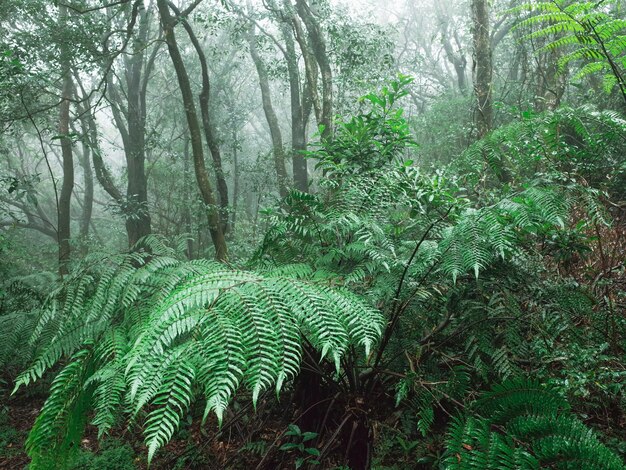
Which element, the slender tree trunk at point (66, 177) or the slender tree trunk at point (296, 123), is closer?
the slender tree trunk at point (66, 177)

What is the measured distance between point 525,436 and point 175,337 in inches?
41.1

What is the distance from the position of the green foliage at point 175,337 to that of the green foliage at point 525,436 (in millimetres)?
386

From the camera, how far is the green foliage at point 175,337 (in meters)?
1.02

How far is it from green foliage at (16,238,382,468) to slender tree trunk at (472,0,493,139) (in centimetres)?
612

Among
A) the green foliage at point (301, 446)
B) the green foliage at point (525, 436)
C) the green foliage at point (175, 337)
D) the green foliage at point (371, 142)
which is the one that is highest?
the green foliage at point (371, 142)

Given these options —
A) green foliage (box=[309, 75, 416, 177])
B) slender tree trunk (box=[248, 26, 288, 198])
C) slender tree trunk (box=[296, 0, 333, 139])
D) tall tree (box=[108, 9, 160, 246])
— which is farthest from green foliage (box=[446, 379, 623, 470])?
slender tree trunk (box=[248, 26, 288, 198])

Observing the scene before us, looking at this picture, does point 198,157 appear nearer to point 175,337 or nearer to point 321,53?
point 321,53

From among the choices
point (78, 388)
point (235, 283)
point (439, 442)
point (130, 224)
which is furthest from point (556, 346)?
point (130, 224)

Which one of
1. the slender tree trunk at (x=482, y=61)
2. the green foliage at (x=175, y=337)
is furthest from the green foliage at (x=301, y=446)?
the slender tree trunk at (x=482, y=61)

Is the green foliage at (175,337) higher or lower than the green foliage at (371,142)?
lower

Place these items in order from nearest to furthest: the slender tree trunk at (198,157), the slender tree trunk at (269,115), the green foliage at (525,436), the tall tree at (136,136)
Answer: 1. the green foliage at (525,436)
2. the slender tree trunk at (198,157)
3. the tall tree at (136,136)
4. the slender tree trunk at (269,115)

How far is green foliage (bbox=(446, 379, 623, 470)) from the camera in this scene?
93cm

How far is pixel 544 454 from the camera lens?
0.95 metres

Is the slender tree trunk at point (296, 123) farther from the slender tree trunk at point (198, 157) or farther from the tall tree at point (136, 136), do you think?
the slender tree trunk at point (198, 157)
